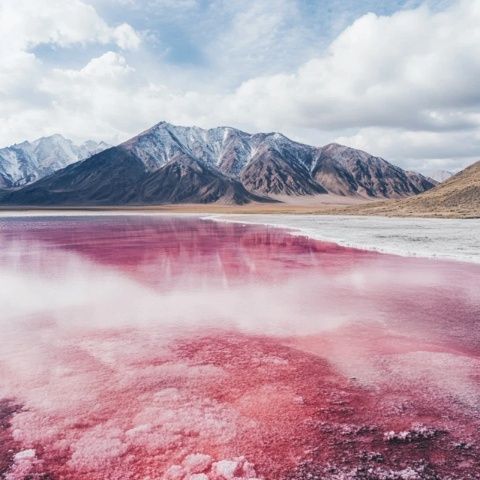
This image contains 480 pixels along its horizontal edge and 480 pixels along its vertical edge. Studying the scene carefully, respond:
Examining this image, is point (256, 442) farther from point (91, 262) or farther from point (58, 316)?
point (91, 262)

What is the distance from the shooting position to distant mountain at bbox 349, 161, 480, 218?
7681 cm

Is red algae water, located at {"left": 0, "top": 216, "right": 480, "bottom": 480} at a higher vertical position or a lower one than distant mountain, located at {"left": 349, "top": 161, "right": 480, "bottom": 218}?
lower

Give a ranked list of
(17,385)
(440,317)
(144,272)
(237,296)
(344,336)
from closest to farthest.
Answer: (17,385) < (344,336) < (440,317) < (237,296) < (144,272)

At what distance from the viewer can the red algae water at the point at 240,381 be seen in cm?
524

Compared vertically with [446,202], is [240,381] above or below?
below

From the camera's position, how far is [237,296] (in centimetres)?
1379

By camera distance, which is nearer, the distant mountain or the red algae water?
the red algae water

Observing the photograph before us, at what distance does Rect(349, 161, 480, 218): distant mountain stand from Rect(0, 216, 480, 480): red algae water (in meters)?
65.4

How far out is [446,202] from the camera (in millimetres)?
83000

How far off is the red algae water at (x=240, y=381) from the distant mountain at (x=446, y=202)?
65434 millimetres

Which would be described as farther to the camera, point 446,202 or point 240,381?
point 446,202

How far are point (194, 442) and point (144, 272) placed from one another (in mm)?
13131

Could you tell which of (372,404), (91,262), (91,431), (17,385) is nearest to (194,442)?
Answer: (91,431)

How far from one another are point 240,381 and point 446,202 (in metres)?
85.4
